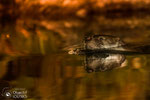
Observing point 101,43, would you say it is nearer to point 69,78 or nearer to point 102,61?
point 102,61

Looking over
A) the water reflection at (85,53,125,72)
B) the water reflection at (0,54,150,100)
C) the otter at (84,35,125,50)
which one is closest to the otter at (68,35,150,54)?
the otter at (84,35,125,50)

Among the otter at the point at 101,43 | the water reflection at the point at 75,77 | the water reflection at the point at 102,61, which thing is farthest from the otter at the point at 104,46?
the water reflection at the point at 75,77

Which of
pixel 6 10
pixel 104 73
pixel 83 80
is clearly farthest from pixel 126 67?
pixel 6 10

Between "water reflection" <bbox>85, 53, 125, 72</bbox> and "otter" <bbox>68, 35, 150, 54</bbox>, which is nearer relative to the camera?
"water reflection" <bbox>85, 53, 125, 72</bbox>

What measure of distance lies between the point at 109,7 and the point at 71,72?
10.9 m

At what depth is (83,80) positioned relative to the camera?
402 centimetres

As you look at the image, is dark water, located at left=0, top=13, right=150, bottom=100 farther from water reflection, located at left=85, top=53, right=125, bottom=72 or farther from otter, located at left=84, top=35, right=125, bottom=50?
otter, located at left=84, top=35, right=125, bottom=50

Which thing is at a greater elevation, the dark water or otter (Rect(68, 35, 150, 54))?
otter (Rect(68, 35, 150, 54))

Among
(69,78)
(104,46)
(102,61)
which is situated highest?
(104,46)

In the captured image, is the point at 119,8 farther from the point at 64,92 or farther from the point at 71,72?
the point at 64,92

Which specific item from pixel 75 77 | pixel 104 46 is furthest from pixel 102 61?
pixel 75 77

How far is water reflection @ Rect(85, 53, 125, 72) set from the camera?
4671mm

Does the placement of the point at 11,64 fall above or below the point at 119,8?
below

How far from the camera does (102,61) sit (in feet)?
16.7
